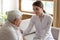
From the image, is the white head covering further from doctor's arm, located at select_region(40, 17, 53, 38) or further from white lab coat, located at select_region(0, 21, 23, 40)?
doctor's arm, located at select_region(40, 17, 53, 38)

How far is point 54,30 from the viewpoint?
254cm

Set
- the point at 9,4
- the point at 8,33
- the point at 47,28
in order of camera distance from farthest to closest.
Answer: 1. the point at 9,4
2. the point at 47,28
3. the point at 8,33

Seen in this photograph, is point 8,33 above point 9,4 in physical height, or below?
below

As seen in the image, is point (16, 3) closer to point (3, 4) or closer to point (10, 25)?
point (3, 4)

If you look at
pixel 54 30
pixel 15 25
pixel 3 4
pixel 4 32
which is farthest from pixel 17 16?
pixel 3 4

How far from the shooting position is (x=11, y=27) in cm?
159

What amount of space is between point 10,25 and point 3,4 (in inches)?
110

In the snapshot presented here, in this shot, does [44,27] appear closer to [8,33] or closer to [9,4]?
[8,33]

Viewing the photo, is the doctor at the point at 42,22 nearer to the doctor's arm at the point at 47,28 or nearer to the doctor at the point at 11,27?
the doctor's arm at the point at 47,28

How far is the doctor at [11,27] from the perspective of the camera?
1525mm

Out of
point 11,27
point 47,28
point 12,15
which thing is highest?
point 12,15

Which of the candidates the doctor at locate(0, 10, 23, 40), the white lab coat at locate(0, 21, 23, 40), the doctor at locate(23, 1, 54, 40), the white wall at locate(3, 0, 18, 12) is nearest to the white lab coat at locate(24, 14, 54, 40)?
the doctor at locate(23, 1, 54, 40)

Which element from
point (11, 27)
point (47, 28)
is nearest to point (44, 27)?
point (47, 28)

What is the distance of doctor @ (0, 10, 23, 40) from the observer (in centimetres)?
153
